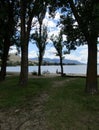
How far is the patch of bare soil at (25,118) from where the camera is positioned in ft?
22.0

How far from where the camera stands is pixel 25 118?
7602 millimetres

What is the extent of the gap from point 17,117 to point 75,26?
7.34 meters

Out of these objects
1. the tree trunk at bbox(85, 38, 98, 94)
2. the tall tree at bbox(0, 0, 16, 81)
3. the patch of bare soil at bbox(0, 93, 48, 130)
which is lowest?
the patch of bare soil at bbox(0, 93, 48, 130)

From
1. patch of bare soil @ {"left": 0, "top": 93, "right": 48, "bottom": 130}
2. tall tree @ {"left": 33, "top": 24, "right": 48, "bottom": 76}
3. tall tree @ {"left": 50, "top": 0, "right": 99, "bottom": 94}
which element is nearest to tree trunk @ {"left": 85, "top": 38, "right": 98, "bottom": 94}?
tall tree @ {"left": 50, "top": 0, "right": 99, "bottom": 94}

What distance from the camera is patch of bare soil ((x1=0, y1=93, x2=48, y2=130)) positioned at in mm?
6715

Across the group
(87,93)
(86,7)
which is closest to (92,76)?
(87,93)

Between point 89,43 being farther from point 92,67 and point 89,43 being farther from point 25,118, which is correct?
point 25,118

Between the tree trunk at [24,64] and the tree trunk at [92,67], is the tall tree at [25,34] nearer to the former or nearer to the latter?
the tree trunk at [24,64]

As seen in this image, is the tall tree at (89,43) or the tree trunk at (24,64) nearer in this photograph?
the tall tree at (89,43)

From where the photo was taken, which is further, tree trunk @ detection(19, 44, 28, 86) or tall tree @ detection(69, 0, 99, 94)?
tree trunk @ detection(19, 44, 28, 86)

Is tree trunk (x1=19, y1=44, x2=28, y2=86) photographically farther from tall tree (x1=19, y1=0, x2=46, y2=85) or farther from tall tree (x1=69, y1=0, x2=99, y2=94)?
tall tree (x1=69, y1=0, x2=99, y2=94)

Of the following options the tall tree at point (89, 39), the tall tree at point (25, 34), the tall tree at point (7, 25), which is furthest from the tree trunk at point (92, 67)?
the tall tree at point (7, 25)

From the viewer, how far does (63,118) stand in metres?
7.34

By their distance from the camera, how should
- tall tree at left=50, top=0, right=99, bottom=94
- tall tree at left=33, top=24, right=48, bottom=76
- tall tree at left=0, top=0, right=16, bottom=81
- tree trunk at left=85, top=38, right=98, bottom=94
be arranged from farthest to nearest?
tall tree at left=33, top=24, right=48, bottom=76 → tall tree at left=0, top=0, right=16, bottom=81 → tree trunk at left=85, top=38, right=98, bottom=94 → tall tree at left=50, top=0, right=99, bottom=94
